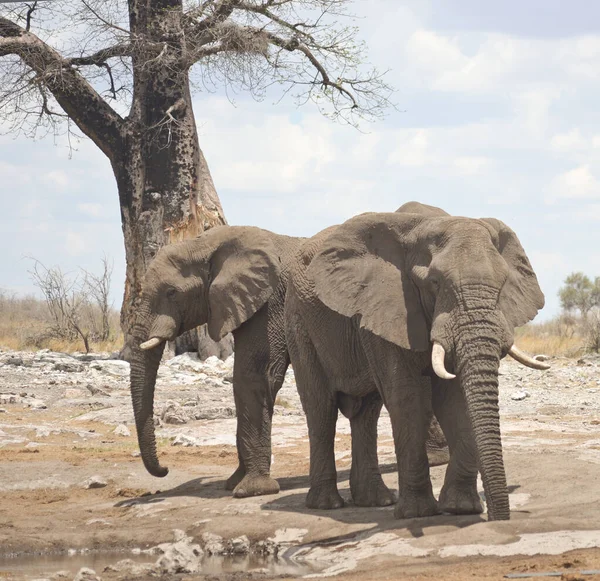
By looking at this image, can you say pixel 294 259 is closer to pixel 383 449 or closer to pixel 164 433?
pixel 383 449

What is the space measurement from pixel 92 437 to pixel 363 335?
19.8ft

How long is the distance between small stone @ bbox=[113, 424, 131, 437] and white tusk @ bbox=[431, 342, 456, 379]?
714cm

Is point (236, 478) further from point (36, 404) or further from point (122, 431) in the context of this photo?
point (36, 404)

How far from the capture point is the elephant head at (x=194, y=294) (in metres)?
9.09

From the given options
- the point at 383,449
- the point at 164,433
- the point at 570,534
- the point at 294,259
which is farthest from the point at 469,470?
the point at 164,433

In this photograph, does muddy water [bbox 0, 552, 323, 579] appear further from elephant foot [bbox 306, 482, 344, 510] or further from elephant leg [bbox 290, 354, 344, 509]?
elephant leg [bbox 290, 354, 344, 509]

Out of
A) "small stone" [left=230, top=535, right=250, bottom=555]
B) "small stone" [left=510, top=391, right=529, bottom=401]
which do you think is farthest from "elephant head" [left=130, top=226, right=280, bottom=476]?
"small stone" [left=510, top=391, right=529, bottom=401]

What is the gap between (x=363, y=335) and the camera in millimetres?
7645

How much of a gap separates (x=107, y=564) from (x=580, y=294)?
3951 centimetres

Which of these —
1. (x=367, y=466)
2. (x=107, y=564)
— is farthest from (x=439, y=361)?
(x=107, y=564)

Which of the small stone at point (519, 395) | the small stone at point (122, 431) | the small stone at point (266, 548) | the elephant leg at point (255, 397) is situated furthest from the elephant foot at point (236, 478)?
the small stone at point (519, 395)

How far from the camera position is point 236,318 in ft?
29.7

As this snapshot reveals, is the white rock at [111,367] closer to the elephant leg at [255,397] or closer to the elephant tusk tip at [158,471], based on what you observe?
the elephant tusk tip at [158,471]

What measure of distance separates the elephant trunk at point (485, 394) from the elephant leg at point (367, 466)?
1682 millimetres
